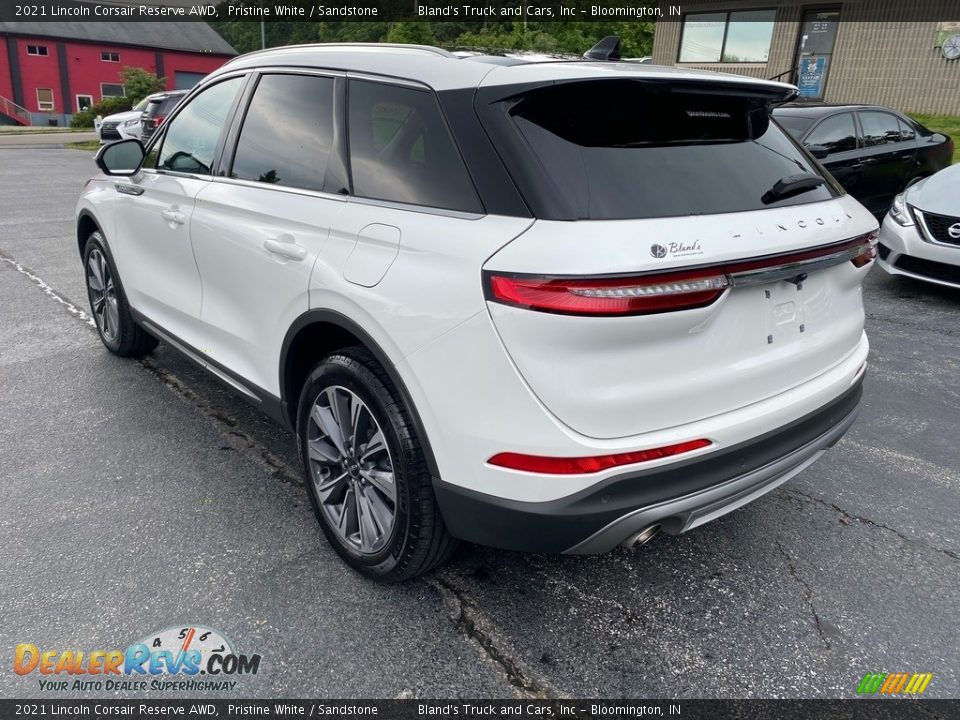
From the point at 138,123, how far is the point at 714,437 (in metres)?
21.5

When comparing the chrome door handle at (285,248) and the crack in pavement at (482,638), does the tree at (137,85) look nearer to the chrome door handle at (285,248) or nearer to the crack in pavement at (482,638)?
the chrome door handle at (285,248)

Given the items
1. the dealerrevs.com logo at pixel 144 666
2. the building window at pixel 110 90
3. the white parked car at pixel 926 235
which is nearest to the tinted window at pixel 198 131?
the dealerrevs.com logo at pixel 144 666

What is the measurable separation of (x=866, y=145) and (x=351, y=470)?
825cm

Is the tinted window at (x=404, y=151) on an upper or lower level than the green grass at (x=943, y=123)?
upper

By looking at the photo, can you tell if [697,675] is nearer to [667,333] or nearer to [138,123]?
[667,333]

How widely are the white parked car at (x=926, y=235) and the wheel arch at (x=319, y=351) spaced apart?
581cm

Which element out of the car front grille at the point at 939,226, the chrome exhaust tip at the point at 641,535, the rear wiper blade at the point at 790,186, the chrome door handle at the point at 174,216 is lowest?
the chrome exhaust tip at the point at 641,535

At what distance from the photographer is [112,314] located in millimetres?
4695

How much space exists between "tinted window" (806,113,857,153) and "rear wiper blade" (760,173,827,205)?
618 centimetres

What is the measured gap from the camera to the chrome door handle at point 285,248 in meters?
2.64

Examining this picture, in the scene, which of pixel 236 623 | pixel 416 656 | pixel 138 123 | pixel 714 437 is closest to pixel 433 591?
pixel 416 656

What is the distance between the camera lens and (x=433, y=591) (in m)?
2.60

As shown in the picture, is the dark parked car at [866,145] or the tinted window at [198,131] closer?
the tinted window at [198,131]

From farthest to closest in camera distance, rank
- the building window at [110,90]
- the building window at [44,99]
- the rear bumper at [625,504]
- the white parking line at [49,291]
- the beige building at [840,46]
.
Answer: the building window at [110,90] < the building window at [44,99] < the beige building at [840,46] < the white parking line at [49,291] < the rear bumper at [625,504]
